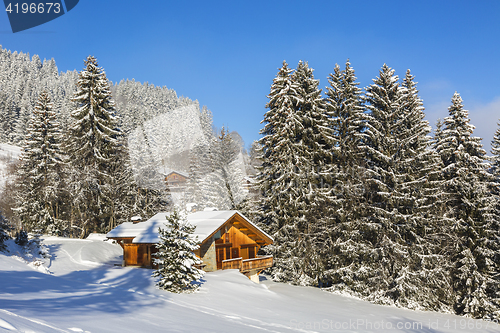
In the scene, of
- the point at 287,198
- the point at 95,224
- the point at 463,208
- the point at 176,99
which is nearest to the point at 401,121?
the point at 463,208

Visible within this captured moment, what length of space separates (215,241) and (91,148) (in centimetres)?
1881

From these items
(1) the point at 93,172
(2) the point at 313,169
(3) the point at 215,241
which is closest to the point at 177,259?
(3) the point at 215,241

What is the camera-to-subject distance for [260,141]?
1254 inches

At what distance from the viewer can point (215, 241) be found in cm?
2534

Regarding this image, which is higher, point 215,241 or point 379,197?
point 379,197

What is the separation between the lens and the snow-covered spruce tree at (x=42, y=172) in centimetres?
3666

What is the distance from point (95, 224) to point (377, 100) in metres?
31.2

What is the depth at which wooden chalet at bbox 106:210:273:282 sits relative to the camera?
23844 millimetres

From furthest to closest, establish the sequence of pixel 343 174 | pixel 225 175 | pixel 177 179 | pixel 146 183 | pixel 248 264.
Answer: pixel 177 179 < pixel 225 175 < pixel 146 183 < pixel 343 174 < pixel 248 264

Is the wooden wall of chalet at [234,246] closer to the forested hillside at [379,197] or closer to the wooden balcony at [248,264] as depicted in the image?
the wooden balcony at [248,264]

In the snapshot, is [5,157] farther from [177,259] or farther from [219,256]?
[177,259]

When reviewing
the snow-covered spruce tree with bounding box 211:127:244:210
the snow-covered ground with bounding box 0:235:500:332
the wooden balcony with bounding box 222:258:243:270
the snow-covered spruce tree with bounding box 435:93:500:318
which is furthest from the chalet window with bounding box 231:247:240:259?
the snow-covered spruce tree with bounding box 211:127:244:210

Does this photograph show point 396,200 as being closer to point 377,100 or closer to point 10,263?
point 377,100

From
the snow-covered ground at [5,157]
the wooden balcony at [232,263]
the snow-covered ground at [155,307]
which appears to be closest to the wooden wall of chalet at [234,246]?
the wooden balcony at [232,263]
